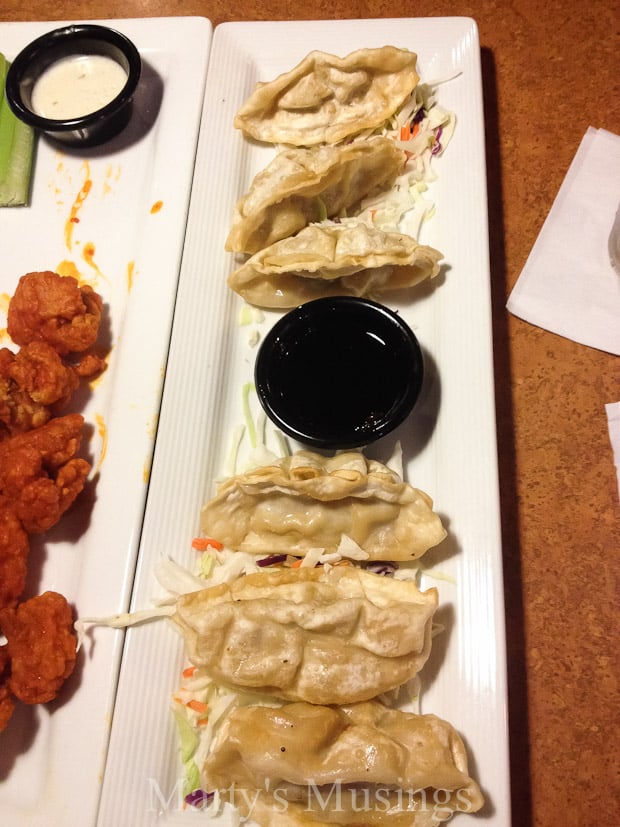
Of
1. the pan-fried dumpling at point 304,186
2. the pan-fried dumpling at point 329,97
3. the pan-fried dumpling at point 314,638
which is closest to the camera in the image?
the pan-fried dumpling at point 314,638

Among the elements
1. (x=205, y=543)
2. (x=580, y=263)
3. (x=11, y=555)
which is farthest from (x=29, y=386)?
(x=580, y=263)

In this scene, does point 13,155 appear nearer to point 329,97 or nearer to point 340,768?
point 329,97

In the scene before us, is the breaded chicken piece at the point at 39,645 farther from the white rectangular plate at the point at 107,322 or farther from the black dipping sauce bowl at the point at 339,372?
the black dipping sauce bowl at the point at 339,372

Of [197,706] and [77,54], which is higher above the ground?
[77,54]

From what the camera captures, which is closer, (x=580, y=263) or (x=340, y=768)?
(x=340, y=768)

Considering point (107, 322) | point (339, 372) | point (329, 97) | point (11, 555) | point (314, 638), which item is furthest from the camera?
point (329, 97)

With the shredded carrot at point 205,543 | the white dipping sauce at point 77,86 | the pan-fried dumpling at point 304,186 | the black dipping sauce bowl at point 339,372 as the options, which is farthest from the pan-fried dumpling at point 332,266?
the white dipping sauce at point 77,86
